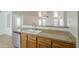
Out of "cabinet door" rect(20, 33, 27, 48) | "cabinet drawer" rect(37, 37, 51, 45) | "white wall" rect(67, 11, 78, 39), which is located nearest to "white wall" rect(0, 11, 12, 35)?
"cabinet door" rect(20, 33, 27, 48)

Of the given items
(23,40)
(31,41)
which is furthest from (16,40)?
(31,41)

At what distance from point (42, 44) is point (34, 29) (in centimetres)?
23

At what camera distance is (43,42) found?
1592 millimetres

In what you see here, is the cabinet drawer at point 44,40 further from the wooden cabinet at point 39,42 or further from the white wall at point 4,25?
the white wall at point 4,25

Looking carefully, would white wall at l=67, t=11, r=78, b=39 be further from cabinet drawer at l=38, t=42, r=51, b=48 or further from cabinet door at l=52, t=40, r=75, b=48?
cabinet drawer at l=38, t=42, r=51, b=48

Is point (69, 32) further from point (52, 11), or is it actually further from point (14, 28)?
point (14, 28)

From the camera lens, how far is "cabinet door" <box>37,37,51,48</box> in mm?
1578

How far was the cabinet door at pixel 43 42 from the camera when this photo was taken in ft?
5.18

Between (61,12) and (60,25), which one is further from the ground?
(61,12)

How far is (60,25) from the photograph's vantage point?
1.54 meters

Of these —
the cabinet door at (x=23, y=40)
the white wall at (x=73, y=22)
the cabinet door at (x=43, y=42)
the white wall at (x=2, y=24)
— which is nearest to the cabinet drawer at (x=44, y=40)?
the cabinet door at (x=43, y=42)

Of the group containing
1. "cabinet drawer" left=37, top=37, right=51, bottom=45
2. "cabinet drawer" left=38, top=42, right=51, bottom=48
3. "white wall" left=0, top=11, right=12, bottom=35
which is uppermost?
"white wall" left=0, top=11, right=12, bottom=35

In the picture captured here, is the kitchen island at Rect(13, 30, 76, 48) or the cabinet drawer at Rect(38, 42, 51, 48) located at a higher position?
the kitchen island at Rect(13, 30, 76, 48)
